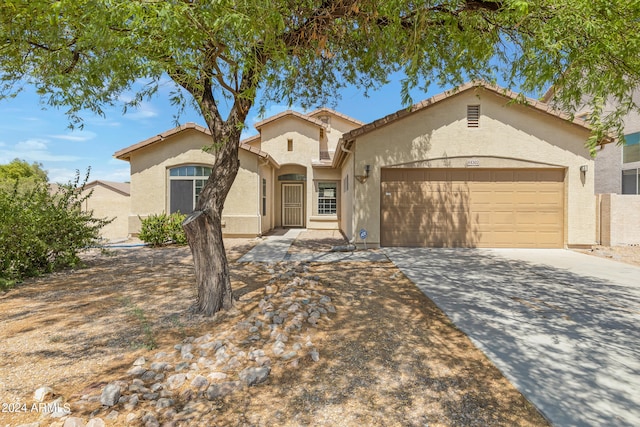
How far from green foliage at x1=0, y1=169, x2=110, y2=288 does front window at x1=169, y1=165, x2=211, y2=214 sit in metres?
4.59

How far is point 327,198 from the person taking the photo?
1672 centimetres

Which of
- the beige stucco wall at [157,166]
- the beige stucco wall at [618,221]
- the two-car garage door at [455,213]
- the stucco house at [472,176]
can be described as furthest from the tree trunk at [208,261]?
the beige stucco wall at [618,221]

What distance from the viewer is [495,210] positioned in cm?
1033

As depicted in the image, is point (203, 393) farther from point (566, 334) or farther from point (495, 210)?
point (495, 210)

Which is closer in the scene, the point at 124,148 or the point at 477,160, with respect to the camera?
the point at 477,160

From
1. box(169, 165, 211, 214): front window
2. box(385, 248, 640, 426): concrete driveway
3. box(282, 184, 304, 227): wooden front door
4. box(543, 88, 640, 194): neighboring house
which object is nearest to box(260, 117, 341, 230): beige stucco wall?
box(282, 184, 304, 227): wooden front door

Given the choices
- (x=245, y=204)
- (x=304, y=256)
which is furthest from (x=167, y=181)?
(x=304, y=256)

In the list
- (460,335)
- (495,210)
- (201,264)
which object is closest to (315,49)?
(201,264)

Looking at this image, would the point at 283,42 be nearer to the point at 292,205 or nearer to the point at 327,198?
the point at 327,198

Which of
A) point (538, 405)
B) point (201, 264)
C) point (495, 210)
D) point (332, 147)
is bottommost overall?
point (538, 405)

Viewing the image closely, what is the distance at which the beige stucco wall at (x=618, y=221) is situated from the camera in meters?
10.7

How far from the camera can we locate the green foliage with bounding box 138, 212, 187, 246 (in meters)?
11.3

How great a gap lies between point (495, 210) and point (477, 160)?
1788 millimetres

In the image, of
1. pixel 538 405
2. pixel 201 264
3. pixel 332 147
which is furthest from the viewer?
pixel 332 147
